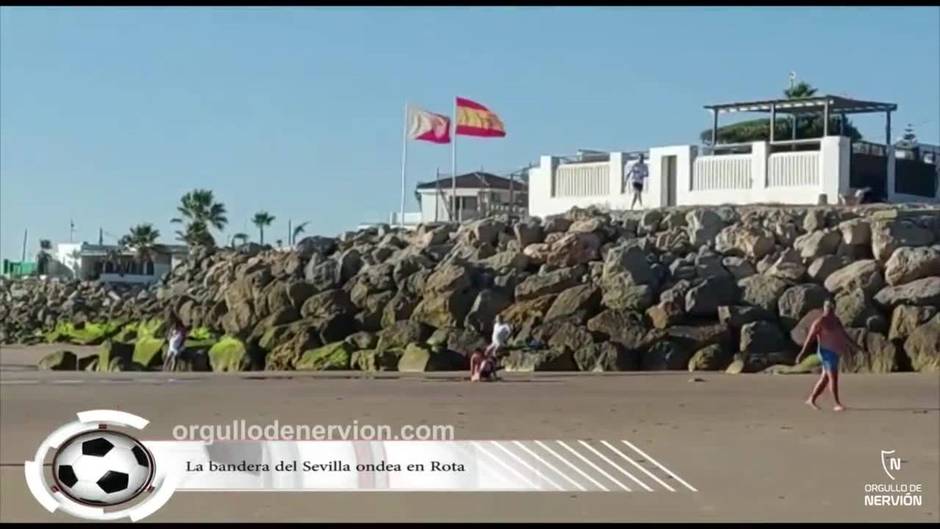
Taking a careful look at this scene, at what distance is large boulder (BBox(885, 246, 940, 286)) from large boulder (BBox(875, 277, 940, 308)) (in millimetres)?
333

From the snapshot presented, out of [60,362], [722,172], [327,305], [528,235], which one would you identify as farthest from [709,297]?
[60,362]

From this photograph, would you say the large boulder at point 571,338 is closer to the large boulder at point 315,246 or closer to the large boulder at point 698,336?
the large boulder at point 698,336

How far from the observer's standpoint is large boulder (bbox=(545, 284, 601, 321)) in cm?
2468

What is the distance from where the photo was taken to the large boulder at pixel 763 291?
2412cm

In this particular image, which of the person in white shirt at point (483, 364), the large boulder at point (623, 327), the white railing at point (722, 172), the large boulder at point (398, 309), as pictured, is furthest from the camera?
the white railing at point (722, 172)

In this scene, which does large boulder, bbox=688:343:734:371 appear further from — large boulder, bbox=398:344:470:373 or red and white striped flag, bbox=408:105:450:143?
red and white striped flag, bbox=408:105:450:143

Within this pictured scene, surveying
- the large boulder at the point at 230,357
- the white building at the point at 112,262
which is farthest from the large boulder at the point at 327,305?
the white building at the point at 112,262

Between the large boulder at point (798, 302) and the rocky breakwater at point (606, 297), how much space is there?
3 centimetres

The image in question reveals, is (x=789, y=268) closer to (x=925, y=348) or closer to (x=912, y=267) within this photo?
(x=912, y=267)

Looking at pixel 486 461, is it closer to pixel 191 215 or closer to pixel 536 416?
pixel 536 416

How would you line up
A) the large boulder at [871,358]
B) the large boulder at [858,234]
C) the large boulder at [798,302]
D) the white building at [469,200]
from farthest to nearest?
the white building at [469,200] → the large boulder at [858,234] → the large boulder at [798,302] → the large boulder at [871,358]

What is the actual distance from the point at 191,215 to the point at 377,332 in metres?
53.1

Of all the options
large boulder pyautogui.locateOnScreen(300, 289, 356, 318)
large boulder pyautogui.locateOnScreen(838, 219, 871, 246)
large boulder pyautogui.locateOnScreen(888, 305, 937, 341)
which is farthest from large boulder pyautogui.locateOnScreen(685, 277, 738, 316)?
large boulder pyautogui.locateOnScreen(300, 289, 356, 318)

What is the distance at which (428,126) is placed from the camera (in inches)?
1563
